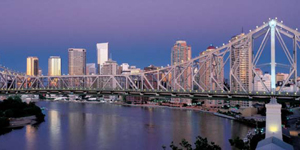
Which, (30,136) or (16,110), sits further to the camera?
(16,110)

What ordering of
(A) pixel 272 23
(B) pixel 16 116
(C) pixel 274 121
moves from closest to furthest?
(C) pixel 274 121 → (A) pixel 272 23 → (B) pixel 16 116

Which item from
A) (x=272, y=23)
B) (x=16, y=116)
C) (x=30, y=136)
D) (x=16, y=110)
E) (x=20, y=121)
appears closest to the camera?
(x=272, y=23)

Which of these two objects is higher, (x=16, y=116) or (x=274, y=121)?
(x=274, y=121)

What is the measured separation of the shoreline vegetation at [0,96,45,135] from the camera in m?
35.0

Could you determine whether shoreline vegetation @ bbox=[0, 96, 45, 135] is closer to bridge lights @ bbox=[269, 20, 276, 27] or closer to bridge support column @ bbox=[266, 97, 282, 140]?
bridge support column @ bbox=[266, 97, 282, 140]

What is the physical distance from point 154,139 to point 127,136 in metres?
2.66

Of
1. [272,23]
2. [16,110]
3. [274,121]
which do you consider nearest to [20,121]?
[16,110]

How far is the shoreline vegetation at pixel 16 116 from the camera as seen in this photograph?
35.0 m

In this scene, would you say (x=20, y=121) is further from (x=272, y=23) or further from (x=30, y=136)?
(x=272, y=23)

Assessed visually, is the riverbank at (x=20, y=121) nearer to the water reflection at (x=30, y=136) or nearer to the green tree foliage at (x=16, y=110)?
the green tree foliage at (x=16, y=110)

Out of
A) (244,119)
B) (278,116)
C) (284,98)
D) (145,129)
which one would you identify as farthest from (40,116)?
(278,116)

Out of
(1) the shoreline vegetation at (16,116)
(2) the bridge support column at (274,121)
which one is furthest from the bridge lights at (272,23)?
(1) the shoreline vegetation at (16,116)

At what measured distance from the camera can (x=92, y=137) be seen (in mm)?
29078

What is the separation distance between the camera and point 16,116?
128 feet
